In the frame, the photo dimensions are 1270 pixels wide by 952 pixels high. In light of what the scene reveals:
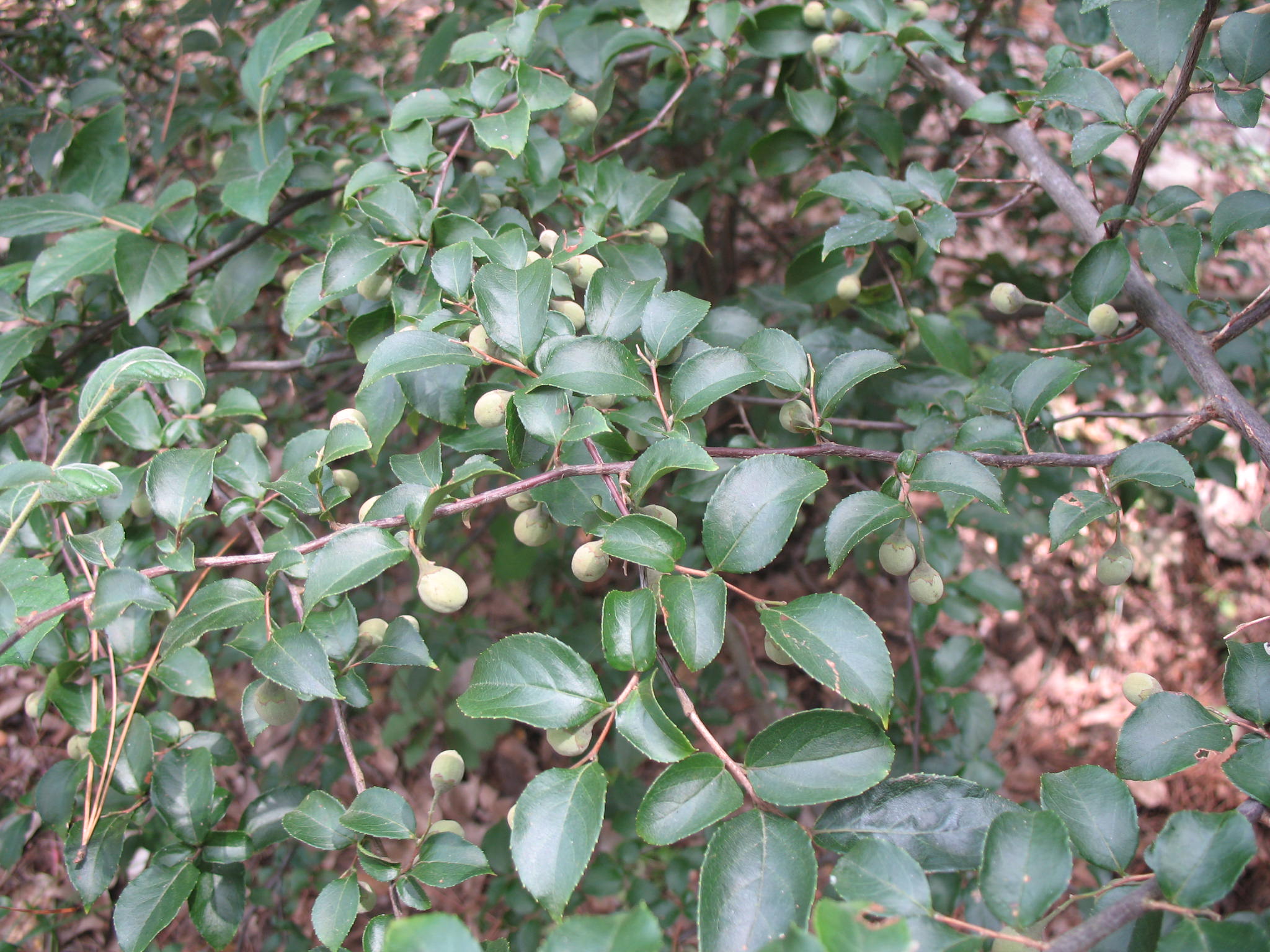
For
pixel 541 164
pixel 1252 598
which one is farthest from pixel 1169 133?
pixel 541 164

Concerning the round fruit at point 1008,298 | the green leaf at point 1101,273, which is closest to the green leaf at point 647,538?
the green leaf at point 1101,273

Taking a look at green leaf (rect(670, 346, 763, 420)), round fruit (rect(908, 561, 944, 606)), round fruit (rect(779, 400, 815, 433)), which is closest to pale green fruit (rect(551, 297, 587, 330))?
green leaf (rect(670, 346, 763, 420))

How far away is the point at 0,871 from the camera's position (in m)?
2.24

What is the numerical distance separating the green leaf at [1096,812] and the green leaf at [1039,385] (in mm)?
430

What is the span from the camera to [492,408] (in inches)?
38.3

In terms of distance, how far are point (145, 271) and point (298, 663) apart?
794 mm

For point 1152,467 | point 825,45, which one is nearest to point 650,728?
point 1152,467

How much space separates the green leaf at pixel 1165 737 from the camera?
784 millimetres

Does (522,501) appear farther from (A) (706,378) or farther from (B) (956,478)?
(B) (956,478)

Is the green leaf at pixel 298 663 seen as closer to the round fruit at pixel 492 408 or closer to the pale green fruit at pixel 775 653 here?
the round fruit at pixel 492 408

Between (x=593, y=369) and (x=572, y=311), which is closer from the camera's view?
(x=593, y=369)

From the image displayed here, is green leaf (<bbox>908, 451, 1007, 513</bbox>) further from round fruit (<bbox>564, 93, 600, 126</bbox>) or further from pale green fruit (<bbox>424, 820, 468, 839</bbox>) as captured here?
round fruit (<bbox>564, 93, 600, 126</bbox>)

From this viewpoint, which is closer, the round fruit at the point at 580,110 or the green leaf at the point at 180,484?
the green leaf at the point at 180,484

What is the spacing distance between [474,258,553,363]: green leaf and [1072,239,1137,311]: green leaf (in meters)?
0.71
